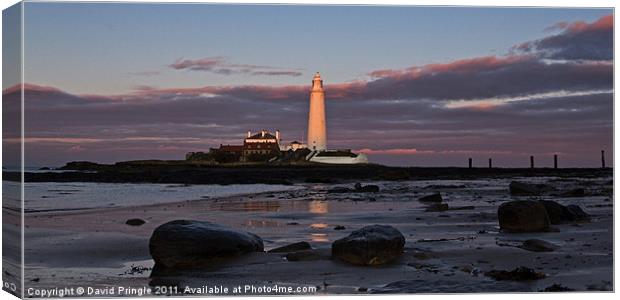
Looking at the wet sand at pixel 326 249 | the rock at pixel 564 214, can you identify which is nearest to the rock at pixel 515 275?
the wet sand at pixel 326 249

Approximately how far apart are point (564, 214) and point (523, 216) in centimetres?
131

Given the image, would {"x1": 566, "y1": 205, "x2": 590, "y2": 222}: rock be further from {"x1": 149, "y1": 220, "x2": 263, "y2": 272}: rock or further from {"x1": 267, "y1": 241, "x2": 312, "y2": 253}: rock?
{"x1": 149, "y1": 220, "x2": 263, "y2": 272}: rock

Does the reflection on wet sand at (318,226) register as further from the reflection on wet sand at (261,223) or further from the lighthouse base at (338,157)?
the lighthouse base at (338,157)

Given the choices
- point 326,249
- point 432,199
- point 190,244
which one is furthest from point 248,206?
point 432,199

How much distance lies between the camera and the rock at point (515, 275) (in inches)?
415

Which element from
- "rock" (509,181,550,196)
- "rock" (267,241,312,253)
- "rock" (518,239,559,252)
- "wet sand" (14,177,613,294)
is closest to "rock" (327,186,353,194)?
"wet sand" (14,177,613,294)

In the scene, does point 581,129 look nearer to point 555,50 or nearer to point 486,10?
point 555,50

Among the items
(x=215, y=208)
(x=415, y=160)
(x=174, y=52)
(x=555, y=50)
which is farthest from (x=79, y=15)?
(x=555, y=50)

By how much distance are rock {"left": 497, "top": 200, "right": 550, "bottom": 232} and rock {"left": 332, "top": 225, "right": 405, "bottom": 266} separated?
230cm

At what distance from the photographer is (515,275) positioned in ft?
34.8

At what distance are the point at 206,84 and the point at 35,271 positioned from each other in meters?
3.00

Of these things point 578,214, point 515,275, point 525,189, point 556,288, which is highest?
point 525,189

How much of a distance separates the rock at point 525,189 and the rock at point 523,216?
1.12m

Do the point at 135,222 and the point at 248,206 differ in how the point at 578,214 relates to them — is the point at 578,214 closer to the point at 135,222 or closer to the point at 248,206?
the point at 248,206
